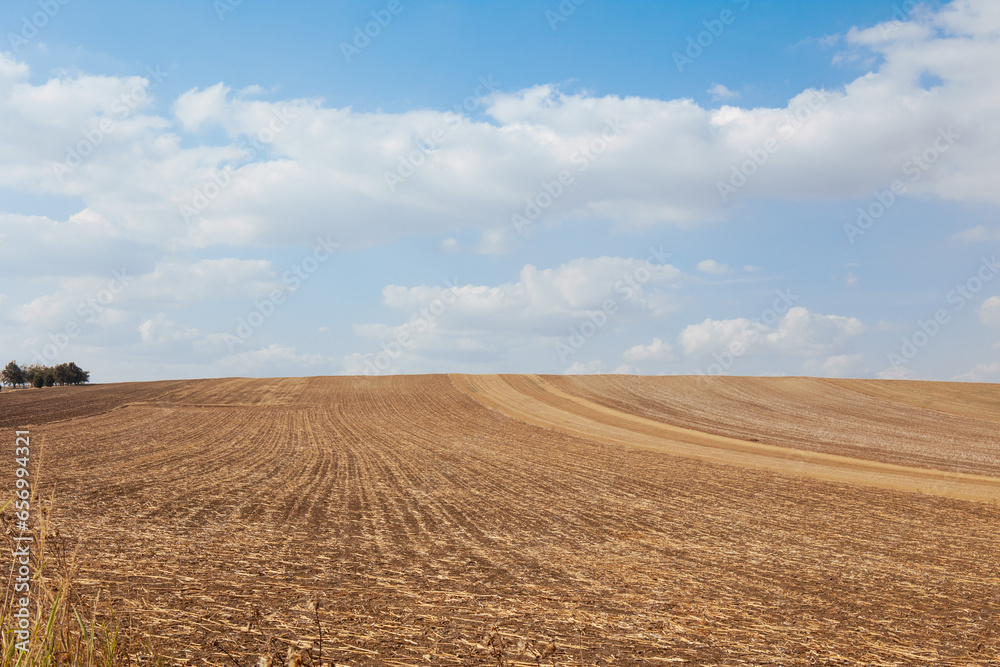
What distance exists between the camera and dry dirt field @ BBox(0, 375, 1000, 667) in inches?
323

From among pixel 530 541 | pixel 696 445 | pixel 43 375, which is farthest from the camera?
pixel 43 375

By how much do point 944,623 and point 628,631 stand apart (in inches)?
198

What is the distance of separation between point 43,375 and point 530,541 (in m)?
82.3

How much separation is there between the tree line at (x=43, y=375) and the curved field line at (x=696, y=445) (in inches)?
1967

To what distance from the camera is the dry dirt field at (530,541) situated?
323 inches

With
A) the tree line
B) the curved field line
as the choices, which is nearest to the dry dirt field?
the curved field line

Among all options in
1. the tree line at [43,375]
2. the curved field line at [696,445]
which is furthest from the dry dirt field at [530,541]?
the tree line at [43,375]

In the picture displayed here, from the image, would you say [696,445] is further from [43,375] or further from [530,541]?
[43,375]

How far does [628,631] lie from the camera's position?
8508mm

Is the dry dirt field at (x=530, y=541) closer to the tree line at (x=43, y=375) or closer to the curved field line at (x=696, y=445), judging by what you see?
the curved field line at (x=696, y=445)

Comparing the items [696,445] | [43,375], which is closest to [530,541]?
[696,445]

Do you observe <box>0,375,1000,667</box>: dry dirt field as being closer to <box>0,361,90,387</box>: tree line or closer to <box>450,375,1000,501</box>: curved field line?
<box>450,375,1000,501</box>: curved field line

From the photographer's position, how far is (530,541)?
1377 cm

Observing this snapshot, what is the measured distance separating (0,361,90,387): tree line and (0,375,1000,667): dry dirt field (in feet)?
154
